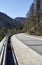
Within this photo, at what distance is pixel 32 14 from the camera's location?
337 ft

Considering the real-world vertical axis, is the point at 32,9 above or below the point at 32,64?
above

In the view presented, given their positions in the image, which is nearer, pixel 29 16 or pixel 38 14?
pixel 38 14

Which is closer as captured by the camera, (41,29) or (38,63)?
(38,63)

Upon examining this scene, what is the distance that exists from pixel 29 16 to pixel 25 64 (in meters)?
96.6

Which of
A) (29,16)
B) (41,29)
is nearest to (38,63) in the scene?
(41,29)

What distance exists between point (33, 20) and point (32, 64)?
8929 centimetres

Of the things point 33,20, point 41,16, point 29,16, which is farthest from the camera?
point 29,16

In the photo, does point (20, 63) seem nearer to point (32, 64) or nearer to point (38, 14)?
point (32, 64)

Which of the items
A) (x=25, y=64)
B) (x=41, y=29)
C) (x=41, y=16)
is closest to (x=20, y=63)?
(x=25, y=64)

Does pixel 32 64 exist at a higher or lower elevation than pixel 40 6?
lower

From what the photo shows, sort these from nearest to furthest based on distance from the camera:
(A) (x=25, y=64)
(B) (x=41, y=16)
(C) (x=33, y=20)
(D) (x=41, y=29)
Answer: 1. (A) (x=25, y=64)
2. (D) (x=41, y=29)
3. (B) (x=41, y=16)
4. (C) (x=33, y=20)

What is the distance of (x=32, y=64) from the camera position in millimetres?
9844

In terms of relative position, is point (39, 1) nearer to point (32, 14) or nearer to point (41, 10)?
point (41, 10)

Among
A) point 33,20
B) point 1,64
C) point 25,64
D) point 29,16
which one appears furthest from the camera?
point 29,16
